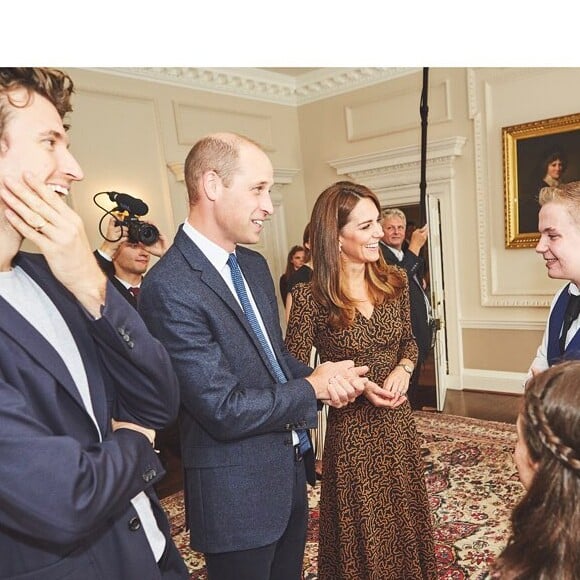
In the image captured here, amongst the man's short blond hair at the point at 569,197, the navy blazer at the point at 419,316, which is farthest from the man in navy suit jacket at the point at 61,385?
the navy blazer at the point at 419,316

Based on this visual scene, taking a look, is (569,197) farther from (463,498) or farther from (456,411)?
(456,411)

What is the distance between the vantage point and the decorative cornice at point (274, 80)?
521cm

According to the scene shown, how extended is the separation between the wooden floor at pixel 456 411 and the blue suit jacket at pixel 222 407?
206 cm

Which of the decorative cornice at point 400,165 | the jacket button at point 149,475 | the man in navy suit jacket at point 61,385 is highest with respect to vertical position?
the decorative cornice at point 400,165

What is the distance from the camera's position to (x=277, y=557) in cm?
150

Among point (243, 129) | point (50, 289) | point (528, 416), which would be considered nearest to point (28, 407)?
point (50, 289)

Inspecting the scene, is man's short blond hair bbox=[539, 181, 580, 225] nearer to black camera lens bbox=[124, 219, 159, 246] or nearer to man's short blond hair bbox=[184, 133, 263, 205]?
man's short blond hair bbox=[184, 133, 263, 205]

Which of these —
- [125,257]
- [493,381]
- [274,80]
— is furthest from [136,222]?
[493,381]

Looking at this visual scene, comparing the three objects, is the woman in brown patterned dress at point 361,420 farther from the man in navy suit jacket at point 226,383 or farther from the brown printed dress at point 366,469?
the man in navy suit jacket at point 226,383

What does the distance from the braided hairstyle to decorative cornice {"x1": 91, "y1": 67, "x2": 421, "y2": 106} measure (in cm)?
490

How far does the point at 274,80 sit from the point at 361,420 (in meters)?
5.10

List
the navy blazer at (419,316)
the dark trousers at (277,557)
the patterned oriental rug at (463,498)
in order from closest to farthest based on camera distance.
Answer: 1. the dark trousers at (277,557)
2. the patterned oriental rug at (463,498)
3. the navy blazer at (419,316)

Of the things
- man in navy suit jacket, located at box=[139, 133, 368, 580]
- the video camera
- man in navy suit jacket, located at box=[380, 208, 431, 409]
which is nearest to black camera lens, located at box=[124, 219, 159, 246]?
the video camera

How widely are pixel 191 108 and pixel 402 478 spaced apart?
4.60 m
